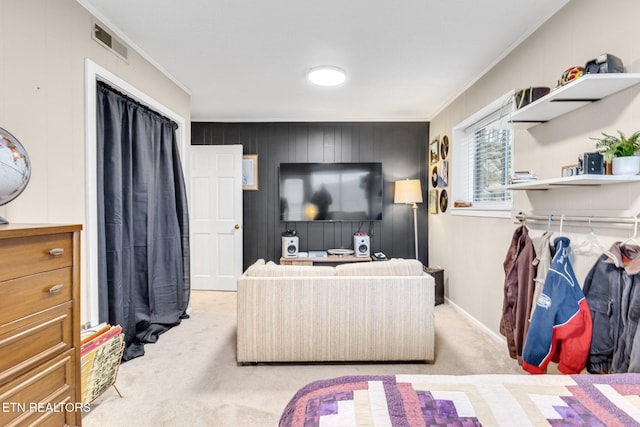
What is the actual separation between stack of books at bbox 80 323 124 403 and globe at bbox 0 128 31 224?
2.84ft

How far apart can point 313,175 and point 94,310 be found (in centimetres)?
302

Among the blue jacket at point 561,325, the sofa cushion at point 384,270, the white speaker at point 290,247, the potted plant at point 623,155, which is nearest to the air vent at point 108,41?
the sofa cushion at point 384,270

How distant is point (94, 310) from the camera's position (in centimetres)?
213

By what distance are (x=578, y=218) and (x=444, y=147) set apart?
2.31 metres

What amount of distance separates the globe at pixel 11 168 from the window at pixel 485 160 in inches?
110

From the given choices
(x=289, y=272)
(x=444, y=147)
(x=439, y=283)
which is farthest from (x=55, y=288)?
(x=444, y=147)

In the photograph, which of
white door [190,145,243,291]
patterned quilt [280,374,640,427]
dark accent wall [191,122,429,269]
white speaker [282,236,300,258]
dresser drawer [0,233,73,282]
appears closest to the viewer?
patterned quilt [280,374,640,427]

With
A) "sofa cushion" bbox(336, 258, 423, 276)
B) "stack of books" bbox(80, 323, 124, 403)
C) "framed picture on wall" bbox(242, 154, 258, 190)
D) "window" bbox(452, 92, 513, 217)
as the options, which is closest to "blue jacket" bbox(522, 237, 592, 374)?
"sofa cushion" bbox(336, 258, 423, 276)

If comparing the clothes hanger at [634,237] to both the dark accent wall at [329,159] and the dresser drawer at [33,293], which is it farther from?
the dark accent wall at [329,159]

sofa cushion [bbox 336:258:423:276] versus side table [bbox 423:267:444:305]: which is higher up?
sofa cushion [bbox 336:258:423:276]

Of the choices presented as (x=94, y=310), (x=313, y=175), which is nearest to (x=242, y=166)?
(x=313, y=175)

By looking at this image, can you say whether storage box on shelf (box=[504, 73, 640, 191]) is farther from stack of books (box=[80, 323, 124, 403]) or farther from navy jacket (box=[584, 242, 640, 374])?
stack of books (box=[80, 323, 124, 403])

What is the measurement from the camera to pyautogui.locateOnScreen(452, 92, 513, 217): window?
9.09 feet

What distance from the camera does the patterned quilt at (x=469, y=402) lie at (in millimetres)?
785
